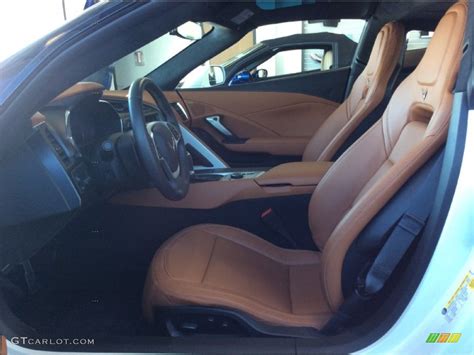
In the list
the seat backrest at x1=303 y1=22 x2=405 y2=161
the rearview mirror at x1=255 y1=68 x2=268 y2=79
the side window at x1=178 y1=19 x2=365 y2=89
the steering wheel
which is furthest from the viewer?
the rearview mirror at x1=255 y1=68 x2=268 y2=79

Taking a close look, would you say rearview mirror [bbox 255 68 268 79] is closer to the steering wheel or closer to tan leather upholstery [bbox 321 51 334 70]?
tan leather upholstery [bbox 321 51 334 70]

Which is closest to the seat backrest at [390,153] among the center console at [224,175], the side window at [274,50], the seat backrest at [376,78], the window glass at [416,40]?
the center console at [224,175]

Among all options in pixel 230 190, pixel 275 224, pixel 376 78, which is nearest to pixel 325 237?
pixel 275 224

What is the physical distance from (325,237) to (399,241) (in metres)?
0.42

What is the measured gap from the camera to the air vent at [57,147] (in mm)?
984

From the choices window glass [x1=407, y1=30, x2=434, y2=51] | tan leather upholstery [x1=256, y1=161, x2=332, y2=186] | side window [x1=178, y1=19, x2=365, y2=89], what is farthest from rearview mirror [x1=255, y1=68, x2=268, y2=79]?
tan leather upholstery [x1=256, y1=161, x2=332, y2=186]

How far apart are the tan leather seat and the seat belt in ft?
0.16

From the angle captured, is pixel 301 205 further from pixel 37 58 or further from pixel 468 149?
pixel 37 58

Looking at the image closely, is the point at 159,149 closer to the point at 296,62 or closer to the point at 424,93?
the point at 424,93

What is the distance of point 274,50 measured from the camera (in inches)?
116

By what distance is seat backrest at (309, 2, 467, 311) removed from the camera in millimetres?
893

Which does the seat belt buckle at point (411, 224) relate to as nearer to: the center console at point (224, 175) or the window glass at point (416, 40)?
the center console at point (224, 175)

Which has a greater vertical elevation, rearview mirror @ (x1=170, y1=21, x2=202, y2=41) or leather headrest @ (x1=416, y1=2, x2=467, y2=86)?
leather headrest @ (x1=416, y1=2, x2=467, y2=86)

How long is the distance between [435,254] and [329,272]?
0.87 feet
